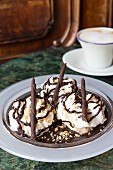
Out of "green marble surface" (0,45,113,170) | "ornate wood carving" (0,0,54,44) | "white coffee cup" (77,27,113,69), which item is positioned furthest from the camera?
"ornate wood carving" (0,0,54,44)

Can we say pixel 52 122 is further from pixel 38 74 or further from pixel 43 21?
pixel 43 21

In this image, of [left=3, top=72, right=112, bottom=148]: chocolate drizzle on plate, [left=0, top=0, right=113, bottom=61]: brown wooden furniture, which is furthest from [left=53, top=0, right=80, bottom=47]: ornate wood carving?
[left=3, top=72, right=112, bottom=148]: chocolate drizzle on plate

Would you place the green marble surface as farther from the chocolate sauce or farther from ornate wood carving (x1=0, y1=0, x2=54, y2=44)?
ornate wood carving (x1=0, y1=0, x2=54, y2=44)

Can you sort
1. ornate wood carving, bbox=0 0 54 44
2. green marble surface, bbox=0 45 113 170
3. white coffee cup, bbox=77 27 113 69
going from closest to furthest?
green marble surface, bbox=0 45 113 170, white coffee cup, bbox=77 27 113 69, ornate wood carving, bbox=0 0 54 44

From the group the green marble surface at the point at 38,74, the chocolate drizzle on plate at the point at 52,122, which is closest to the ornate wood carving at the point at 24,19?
the green marble surface at the point at 38,74

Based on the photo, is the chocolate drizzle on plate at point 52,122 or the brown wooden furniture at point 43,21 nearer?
the chocolate drizzle on plate at point 52,122

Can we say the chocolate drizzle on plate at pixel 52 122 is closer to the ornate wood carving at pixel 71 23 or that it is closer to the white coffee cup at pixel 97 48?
the white coffee cup at pixel 97 48

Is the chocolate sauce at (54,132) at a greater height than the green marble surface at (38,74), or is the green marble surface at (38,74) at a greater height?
the chocolate sauce at (54,132)
